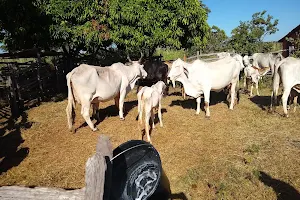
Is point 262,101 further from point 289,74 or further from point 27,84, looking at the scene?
point 27,84

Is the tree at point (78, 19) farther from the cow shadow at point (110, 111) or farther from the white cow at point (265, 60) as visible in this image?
the white cow at point (265, 60)

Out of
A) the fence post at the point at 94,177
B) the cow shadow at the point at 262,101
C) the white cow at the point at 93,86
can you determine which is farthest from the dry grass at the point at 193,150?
the fence post at the point at 94,177

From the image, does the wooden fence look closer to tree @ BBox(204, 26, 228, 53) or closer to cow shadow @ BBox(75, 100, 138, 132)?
cow shadow @ BBox(75, 100, 138, 132)

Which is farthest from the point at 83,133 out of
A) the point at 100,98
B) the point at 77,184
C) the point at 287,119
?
the point at 287,119

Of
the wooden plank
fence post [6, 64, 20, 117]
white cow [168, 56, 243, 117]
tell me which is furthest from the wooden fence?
the wooden plank

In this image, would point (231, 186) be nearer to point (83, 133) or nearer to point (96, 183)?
point (96, 183)

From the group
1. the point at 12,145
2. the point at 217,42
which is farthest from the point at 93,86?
the point at 217,42

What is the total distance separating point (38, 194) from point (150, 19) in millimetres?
9891

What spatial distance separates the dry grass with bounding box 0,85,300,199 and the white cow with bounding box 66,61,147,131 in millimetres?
759

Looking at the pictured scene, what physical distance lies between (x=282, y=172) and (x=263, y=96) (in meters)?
7.10

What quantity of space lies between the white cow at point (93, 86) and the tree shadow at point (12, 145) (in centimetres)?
139

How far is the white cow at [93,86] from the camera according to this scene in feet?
21.2

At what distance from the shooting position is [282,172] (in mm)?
4586

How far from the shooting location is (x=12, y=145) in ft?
20.4
